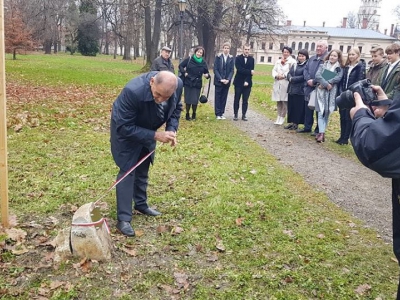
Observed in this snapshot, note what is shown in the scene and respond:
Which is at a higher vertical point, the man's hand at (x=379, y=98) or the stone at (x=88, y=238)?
the man's hand at (x=379, y=98)

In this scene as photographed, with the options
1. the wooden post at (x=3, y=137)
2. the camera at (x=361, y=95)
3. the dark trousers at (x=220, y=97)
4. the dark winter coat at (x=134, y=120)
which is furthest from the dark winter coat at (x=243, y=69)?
the camera at (x=361, y=95)

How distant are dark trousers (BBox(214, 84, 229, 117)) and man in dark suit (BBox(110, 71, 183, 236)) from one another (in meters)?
6.32

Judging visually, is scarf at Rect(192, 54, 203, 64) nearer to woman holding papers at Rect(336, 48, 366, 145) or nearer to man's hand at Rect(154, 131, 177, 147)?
woman holding papers at Rect(336, 48, 366, 145)

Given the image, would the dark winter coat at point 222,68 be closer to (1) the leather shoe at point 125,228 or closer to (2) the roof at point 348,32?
(1) the leather shoe at point 125,228

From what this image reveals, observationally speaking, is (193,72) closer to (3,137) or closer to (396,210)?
(3,137)

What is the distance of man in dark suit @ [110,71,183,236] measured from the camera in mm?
3750

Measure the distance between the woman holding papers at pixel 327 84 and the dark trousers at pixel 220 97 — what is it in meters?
2.80

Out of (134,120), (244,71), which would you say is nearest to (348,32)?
(244,71)

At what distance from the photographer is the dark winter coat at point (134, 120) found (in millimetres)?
3783

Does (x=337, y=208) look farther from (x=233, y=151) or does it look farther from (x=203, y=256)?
(x=233, y=151)

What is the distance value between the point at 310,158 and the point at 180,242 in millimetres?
4048

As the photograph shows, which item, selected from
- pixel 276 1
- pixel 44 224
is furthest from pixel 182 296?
pixel 276 1

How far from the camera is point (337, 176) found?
633 centimetres

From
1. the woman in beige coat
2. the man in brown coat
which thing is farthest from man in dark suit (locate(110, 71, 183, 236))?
the woman in beige coat
